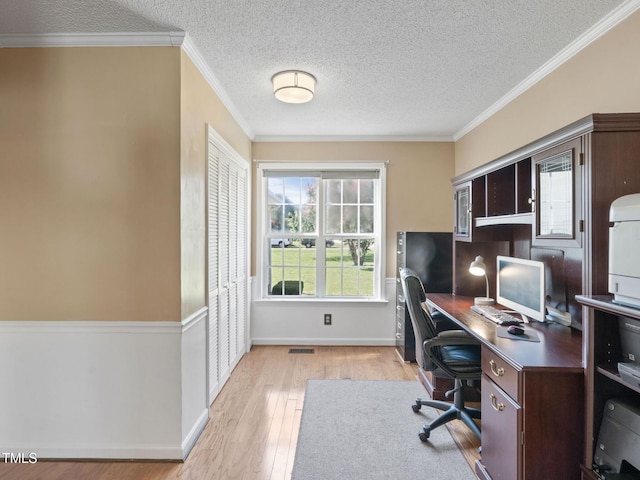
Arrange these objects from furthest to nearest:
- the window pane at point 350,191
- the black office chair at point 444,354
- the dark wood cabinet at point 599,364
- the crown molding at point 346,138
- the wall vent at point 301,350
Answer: the window pane at point 350,191, the crown molding at point 346,138, the wall vent at point 301,350, the black office chair at point 444,354, the dark wood cabinet at point 599,364

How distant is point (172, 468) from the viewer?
1848 millimetres

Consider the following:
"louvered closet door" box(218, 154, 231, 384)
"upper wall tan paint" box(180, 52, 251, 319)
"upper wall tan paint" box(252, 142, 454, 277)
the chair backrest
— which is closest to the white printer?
the chair backrest

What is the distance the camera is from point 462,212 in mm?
2828

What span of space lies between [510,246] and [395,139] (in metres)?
1.86

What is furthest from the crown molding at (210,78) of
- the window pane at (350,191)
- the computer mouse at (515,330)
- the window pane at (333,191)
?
the computer mouse at (515,330)

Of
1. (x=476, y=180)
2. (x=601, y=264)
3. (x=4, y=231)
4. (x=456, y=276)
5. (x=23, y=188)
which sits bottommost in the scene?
(x=456, y=276)

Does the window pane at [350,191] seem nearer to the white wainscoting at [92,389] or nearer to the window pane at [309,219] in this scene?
the window pane at [309,219]

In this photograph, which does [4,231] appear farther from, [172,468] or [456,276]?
[456,276]

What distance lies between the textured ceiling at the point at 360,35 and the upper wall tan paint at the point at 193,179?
0.72ft

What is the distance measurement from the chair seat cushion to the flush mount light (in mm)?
2126

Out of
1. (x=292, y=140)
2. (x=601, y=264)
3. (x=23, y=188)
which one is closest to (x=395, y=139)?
(x=292, y=140)

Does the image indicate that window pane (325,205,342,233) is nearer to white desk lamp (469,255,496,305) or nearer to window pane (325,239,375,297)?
window pane (325,239,375,297)

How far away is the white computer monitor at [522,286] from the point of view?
1996 millimetres

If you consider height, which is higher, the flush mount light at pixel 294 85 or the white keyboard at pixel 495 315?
the flush mount light at pixel 294 85
